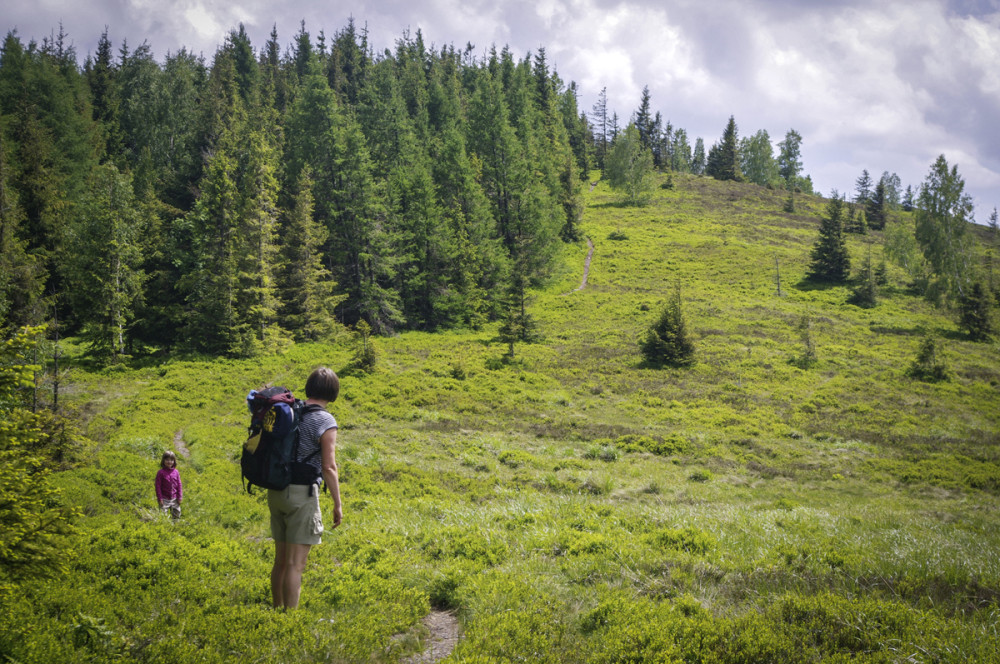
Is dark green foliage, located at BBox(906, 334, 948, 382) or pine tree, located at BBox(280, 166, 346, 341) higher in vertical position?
pine tree, located at BBox(280, 166, 346, 341)

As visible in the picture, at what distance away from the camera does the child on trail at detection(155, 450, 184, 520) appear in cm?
956

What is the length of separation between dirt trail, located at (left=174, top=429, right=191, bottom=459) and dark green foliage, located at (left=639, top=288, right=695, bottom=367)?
27298 millimetres

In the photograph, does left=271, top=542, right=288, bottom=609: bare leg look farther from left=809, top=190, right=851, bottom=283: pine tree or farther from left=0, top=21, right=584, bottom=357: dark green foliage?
left=809, top=190, right=851, bottom=283: pine tree

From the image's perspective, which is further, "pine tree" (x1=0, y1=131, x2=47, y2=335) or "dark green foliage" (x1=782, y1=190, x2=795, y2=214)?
"dark green foliage" (x1=782, y1=190, x2=795, y2=214)

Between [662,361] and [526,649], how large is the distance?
30960mm

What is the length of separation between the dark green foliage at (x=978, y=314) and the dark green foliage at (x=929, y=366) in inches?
713

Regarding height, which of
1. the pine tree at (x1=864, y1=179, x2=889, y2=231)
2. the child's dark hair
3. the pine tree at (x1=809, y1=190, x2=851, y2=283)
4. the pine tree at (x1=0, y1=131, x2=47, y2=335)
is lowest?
the child's dark hair

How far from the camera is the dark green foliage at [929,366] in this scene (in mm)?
32156

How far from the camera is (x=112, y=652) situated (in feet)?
12.4

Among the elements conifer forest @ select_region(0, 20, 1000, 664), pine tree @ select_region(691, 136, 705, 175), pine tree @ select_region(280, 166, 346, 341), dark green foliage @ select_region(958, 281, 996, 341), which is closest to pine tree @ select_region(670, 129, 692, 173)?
pine tree @ select_region(691, 136, 705, 175)

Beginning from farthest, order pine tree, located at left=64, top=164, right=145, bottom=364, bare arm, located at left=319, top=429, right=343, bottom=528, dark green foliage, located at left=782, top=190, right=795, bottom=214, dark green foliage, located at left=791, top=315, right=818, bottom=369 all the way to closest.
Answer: dark green foliage, located at left=782, top=190, right=795, bottom=214, dark green foliage, located at left=791, top=315, right=818, bottom=369, pine tree, located at left=64, top=164, right=145, bottom=364, bare arm, located at left=319, top=429, right=343, bottom=528

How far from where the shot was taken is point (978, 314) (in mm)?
44562

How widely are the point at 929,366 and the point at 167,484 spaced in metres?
42.4

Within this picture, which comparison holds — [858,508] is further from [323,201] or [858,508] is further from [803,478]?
[323,201]
